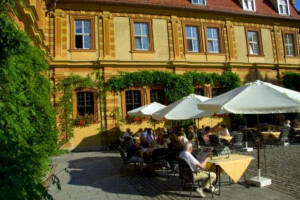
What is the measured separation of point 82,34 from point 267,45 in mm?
13848

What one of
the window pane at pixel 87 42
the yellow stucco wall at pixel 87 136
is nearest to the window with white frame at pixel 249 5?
the window pane at pixel 87 42

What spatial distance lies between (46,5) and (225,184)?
14.0m

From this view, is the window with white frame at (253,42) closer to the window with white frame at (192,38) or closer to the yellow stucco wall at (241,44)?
the yellow stucco wall at (241,44)

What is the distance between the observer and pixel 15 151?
84.4 inches

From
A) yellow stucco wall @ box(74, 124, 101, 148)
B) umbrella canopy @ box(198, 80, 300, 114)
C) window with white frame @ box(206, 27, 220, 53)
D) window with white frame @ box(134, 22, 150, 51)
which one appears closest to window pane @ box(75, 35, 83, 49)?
window with white frame @ box(134, 22, 150, 51)

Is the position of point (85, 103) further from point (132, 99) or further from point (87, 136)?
point (132, 99)

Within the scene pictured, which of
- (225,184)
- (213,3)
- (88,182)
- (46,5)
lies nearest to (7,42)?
(88,182)

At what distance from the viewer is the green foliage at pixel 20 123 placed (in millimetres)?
2100

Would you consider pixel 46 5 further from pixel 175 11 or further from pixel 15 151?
pixel 15 151

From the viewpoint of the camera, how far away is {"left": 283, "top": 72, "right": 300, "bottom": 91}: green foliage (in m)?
19.5

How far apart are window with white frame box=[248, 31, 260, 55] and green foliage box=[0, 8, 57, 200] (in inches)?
626

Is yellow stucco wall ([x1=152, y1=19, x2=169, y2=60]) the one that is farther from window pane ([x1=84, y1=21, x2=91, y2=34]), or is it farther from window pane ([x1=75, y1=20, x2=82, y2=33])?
window pane ([x1=75, y1=20, x2=82, y2=33])

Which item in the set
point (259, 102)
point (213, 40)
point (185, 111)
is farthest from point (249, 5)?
point (259, 102)

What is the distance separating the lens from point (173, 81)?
1631 centimetres
